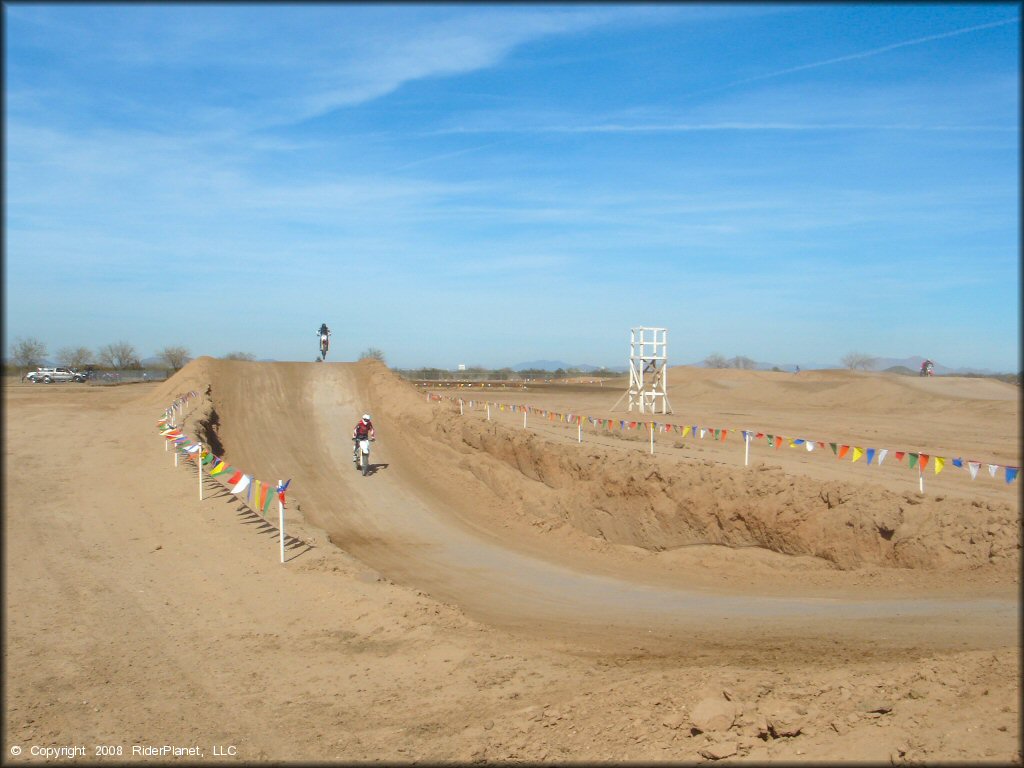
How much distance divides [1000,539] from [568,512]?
10311 millimetres

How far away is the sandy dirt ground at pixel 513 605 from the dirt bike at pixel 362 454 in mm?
675

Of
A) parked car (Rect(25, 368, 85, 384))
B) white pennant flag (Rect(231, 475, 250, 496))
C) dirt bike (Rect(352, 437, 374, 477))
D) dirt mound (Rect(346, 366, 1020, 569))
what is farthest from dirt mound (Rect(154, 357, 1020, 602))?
parked car (Rect(25, 368, 85, 384))

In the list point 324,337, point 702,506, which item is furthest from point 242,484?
point 324,337

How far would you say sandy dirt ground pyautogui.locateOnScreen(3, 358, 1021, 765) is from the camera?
7.18m

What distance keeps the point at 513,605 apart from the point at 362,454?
476 inches

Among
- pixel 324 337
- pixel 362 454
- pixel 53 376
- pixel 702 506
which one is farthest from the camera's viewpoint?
pixel 53 376

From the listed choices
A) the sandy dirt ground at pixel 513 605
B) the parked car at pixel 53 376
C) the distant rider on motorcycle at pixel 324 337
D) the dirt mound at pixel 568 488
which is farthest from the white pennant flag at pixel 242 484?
the parked car at pixel 53 376

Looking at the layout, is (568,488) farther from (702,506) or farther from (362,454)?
(362,454)

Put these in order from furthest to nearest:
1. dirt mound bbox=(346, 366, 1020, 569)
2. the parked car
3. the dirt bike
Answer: the parked car → the dirt bike → dirt mound bbox=(346, 366, 1020, 569)

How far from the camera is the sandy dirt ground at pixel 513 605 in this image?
7184 millimetres

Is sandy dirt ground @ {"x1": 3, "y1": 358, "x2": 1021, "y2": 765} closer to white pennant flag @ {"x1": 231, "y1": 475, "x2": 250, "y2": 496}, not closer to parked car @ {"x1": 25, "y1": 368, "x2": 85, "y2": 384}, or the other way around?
white pennant flag @ {"x1": 231, "y1": 475, "x2": 250, "y2": 496}

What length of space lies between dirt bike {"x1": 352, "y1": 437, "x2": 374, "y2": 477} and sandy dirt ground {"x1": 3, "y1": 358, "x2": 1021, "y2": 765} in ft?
2.21

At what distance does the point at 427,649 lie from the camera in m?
10.3

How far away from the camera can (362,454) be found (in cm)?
2464
